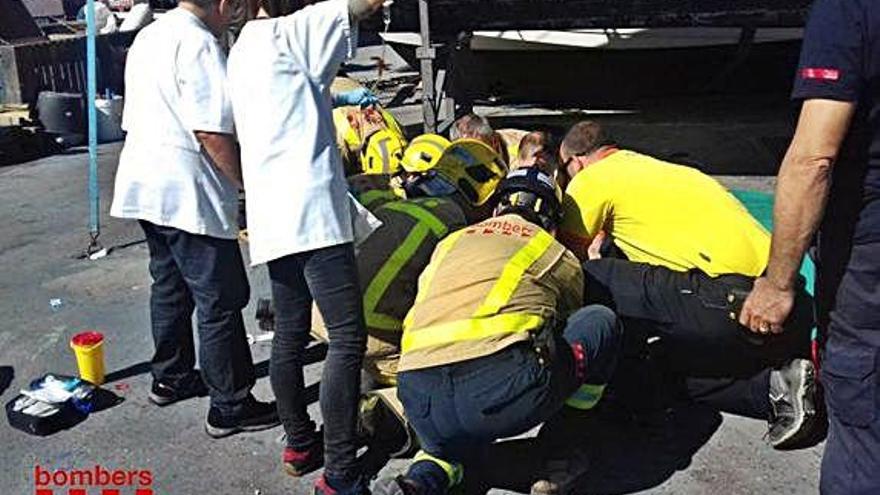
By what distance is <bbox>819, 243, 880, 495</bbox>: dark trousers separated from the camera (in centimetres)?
210

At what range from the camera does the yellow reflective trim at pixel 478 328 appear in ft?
9.25

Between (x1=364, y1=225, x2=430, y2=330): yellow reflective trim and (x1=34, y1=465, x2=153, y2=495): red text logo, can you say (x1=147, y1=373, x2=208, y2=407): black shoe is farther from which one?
(x1=364, y1=225, x2=430, y2=330): yellow reflective trim

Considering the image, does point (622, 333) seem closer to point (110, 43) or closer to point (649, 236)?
point (649, 236)

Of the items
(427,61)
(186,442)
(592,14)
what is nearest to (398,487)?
(186,442)

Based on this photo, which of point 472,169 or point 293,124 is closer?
point 293,124

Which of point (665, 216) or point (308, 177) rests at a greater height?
point (308, 177)

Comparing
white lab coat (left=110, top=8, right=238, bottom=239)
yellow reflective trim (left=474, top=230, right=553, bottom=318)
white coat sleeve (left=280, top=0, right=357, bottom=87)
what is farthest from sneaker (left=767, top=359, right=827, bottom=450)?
white lab coat (left=110, top=8, right=238, bottom=239)

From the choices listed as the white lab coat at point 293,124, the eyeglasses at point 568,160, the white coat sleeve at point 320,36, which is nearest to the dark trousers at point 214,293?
the white lab coat at point 293,124

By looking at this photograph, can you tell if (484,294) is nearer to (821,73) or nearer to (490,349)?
(490,349)

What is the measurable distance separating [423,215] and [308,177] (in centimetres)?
72

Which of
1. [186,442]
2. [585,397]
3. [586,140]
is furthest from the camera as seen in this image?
[586,140]

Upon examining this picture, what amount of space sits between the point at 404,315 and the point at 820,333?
1626mm

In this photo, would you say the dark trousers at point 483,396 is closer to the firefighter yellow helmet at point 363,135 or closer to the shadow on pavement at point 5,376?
the shadow on pavement at point 5,376

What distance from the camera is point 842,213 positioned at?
218 centimetres
